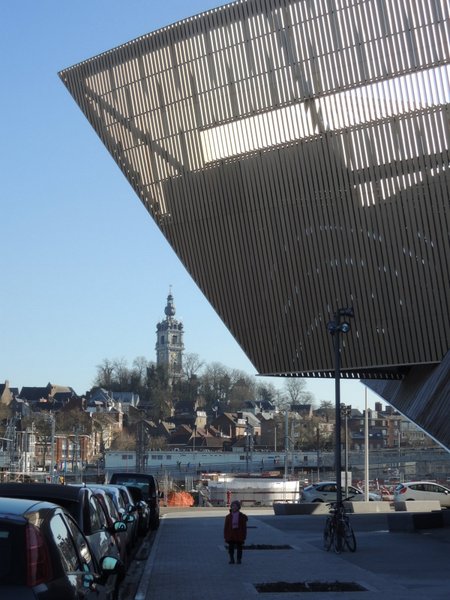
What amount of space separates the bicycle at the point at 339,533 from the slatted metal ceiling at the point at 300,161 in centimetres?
1328

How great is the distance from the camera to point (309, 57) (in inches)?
1342

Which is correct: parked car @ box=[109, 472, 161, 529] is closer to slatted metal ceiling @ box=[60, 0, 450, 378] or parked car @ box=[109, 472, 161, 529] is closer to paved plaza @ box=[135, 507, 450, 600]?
paved plaza @ box=[135, 507, 450, 600]

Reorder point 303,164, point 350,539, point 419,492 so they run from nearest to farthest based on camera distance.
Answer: point 350,539
point 303,164
point 419,492

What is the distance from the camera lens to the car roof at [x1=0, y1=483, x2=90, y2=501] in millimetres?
11179

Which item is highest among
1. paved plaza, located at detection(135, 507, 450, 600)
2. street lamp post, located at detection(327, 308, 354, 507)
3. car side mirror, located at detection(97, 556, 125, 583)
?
street lamp post, located at detection(327, 308, 354, 507)

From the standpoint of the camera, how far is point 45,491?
11461 mm

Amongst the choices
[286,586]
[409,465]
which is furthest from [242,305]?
[409,465]

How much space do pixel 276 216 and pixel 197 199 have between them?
3204 millimetres

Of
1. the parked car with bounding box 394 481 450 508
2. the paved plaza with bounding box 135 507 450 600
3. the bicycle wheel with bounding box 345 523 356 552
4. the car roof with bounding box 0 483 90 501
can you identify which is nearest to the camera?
the car roof with bounding box 0 483 90 501

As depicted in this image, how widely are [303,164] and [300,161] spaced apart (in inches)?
5.7

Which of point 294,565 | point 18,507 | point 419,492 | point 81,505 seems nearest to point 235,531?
point 294,565

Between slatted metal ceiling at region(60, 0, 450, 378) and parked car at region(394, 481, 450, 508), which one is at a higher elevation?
slatted metal ceiling at region(60, 0, 450, 378)

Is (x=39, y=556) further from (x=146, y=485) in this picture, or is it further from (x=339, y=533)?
(x=146, y=485)

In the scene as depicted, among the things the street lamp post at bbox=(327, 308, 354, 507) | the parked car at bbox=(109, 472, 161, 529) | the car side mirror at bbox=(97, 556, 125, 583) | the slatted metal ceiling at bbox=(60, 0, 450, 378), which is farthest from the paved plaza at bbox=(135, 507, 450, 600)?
the slatted metal ceiling at bbox=(60, 0, 450, 378)
